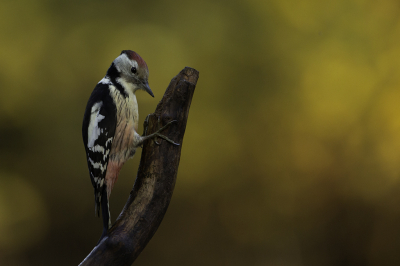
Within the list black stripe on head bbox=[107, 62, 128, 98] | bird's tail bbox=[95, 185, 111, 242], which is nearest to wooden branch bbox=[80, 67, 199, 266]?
bird's tail bbox=[95, 185, 111, 242]

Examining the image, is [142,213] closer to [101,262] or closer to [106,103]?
[101,262]

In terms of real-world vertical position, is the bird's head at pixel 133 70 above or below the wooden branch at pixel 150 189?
above

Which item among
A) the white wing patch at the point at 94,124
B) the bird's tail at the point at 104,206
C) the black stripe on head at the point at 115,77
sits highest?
the black stripe on head at the point at 115,77

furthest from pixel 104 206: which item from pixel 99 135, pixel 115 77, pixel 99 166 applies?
pixel 115 77

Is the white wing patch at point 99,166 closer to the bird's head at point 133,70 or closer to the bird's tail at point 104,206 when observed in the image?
the bird's tail at point 104,206

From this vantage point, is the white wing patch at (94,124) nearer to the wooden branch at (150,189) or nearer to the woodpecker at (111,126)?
the woodpecker at (111,126)

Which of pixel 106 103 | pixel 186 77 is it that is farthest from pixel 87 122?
pixel 186 77

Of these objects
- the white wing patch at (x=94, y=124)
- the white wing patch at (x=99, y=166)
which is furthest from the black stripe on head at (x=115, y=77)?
the white wing patch at (x=99, y=166)

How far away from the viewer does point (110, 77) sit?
1.40 meters

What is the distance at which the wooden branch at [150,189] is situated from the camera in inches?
A: 44.9

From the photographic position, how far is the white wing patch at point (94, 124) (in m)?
1.27

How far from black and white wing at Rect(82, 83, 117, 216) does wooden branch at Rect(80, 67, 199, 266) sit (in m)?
0.13

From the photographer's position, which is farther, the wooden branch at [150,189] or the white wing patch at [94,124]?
the white wing patch at [94,124]

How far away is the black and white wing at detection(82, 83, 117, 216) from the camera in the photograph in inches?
49.5
